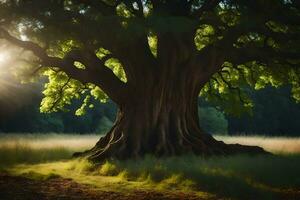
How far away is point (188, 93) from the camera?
20.0 m

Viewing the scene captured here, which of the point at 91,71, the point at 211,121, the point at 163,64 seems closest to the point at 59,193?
the point at 91,71

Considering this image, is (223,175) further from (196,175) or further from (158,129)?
(158,129)

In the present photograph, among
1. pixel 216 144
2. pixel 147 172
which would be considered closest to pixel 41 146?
pixel 216 144

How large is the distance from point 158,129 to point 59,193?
850cm

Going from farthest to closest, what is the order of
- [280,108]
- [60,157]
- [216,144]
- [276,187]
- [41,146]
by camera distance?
[280,108]
[41,146]
[60,157]
[216,144]
[276,187]

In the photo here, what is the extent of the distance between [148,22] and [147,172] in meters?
4.02

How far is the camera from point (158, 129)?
61.9ft

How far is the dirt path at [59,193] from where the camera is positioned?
33.0 feet

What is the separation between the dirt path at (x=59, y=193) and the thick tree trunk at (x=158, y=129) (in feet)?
19.1

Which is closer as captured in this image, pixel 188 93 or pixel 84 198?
pixel 84 198

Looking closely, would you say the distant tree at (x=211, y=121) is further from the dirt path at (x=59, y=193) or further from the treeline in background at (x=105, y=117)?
the dirt path at (x=59, y=193)

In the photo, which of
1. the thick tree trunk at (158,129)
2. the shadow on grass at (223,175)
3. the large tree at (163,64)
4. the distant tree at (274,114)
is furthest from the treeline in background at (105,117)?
the shadow on grass at (223,175)

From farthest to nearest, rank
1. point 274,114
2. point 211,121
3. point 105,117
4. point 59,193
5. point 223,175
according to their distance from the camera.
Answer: point 274,114 → point 105,117 → point 211,121 → point 223,175 → point 59,193

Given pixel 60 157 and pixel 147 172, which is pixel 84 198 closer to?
pixel 147 172
